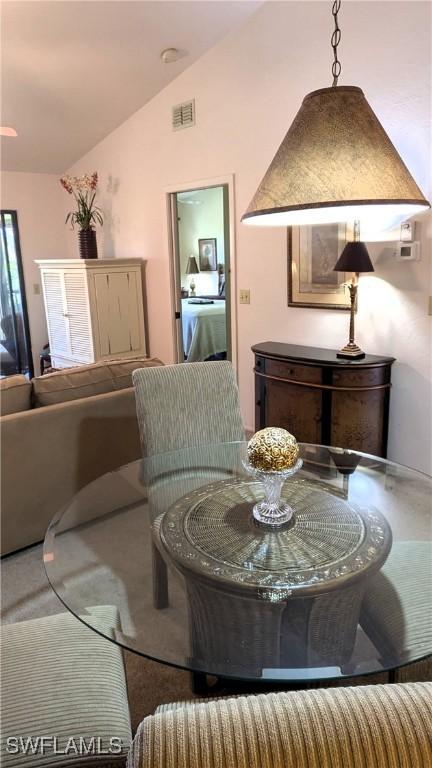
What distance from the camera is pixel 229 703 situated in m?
0.56

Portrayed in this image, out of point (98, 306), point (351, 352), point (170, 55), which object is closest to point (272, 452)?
point (351, 352)

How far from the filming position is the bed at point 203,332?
544cm

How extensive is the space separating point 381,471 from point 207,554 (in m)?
0.97

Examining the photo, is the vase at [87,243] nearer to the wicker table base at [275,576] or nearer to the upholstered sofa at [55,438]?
the upholstered sofa at [55,438]

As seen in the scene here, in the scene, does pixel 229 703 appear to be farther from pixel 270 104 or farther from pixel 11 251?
pixel 11 251

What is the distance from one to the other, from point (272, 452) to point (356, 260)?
1.86 meters

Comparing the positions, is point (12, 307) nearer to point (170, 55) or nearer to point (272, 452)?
point (170, 55)

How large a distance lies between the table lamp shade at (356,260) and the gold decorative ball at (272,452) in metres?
1.76

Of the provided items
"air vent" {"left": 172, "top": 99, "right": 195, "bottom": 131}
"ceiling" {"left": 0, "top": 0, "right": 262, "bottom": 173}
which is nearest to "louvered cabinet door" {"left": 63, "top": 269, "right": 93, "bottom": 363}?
"ceiling" {"left": 0, "top": 0, "right": 262, "bottom": 173}

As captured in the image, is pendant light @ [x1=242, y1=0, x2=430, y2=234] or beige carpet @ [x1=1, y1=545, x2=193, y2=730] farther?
beige carpet @ [x1=1, y1=545, x2=193, y2=730]

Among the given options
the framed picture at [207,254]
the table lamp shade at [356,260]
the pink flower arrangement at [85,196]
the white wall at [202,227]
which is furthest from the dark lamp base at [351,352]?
the framed picture at [207,254]

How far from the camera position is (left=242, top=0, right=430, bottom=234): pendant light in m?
1.26

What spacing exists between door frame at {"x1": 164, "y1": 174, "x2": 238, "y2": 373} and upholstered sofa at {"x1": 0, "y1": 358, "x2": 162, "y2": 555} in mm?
1434

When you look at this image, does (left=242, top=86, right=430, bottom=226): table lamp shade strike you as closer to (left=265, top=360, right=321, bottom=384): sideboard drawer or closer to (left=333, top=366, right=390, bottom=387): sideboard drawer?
(left=333, top=366, right=390, bottom=387): sideboard drawer
